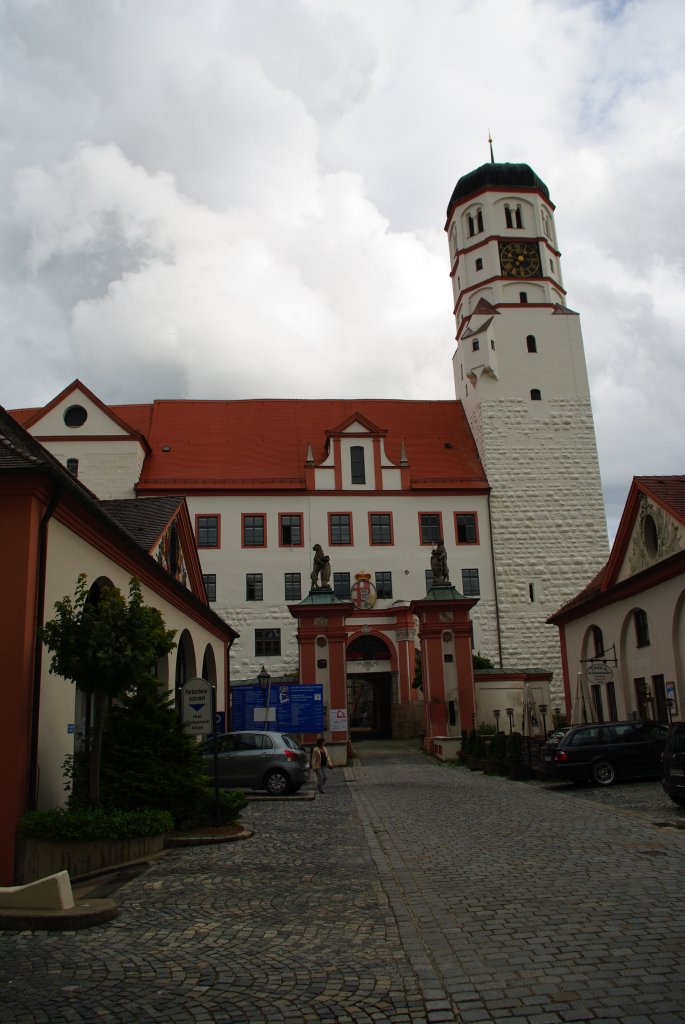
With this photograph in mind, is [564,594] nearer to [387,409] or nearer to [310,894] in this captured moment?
[387,409]

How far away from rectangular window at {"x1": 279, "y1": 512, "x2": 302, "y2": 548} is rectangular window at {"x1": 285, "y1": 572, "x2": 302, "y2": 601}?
5.21 feet

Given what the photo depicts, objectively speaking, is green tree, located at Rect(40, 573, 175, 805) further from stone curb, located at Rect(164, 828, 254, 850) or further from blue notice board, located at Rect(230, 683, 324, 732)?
blue notice board, located at Rect(230, 683, 324, 732)

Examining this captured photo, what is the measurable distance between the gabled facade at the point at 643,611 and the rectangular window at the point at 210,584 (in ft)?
67.0

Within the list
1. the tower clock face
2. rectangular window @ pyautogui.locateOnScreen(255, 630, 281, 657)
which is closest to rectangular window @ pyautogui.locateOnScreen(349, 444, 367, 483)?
rectangular window @ pyautogui.locateOnScreen(255, 630, 281, 657)

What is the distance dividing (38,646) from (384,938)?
5390mm

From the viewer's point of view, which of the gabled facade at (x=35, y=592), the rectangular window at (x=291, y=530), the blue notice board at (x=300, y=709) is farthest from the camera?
the rectangular window at (x=291, y=530)

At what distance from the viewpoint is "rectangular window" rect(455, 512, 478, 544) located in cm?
4500

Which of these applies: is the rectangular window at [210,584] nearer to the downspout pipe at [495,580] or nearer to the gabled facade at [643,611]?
the downspout pipe at [495,580]

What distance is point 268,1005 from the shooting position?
17.2 feet

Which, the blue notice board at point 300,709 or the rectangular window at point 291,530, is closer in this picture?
the blue notice board at point 300,709

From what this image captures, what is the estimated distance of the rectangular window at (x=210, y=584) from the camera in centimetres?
Answer: 4262

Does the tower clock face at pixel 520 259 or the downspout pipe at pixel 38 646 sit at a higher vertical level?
the tower clock face at pixel 520 259

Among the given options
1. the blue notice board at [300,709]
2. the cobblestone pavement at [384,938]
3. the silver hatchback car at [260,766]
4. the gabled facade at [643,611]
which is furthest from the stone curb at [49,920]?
the blue notice board at [300,709]

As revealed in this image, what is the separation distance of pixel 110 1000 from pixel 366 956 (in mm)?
1808
